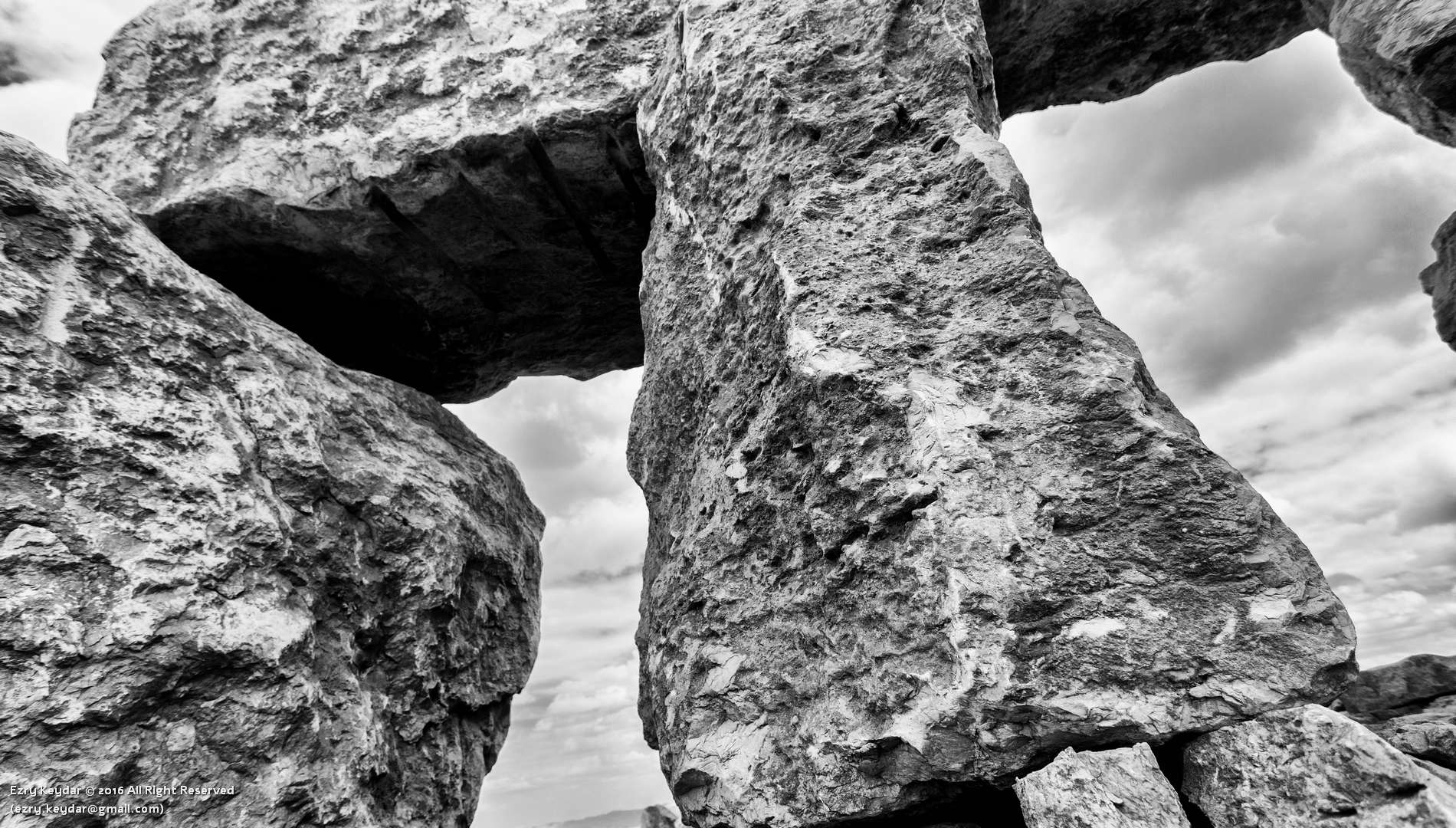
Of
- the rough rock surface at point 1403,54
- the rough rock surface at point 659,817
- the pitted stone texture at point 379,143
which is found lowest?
the rough rock surface at point 659,817

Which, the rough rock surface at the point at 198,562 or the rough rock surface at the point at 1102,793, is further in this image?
the rough rock surface at the point at 198,562

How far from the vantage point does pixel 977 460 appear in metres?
2.76

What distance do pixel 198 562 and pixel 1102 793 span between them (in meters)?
3.25

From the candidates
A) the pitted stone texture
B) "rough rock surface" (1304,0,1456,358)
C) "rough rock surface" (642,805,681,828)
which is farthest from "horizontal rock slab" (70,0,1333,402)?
"rough rock surface" (642,805,681,828)

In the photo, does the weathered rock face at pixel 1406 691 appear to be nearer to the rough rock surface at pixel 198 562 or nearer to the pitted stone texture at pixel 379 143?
the rough rock surface at pixel 198 562

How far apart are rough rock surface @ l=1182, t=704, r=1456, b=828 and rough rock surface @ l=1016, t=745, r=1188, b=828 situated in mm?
139

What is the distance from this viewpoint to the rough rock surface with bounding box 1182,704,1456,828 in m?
1.81

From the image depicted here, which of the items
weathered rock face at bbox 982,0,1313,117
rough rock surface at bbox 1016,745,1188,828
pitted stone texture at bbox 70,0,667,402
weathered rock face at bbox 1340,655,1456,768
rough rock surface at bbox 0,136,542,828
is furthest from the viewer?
weathered rock face at bbox 982,0,1313,117

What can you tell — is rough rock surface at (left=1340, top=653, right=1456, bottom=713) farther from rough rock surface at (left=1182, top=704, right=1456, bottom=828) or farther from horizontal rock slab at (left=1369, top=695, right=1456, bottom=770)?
rough rock surface at (left=1182, top=704, right=1456, bottom=828)

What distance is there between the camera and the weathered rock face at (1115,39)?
4.98 meters

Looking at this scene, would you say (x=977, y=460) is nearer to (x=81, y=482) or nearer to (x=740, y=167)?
(x=740, y=167)

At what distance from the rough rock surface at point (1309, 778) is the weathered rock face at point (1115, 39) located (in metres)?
4.34

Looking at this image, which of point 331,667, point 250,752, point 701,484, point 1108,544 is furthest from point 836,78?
point 250,752

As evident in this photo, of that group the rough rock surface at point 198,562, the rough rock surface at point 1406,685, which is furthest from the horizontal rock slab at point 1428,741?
the rough rock surface at point 198,562
